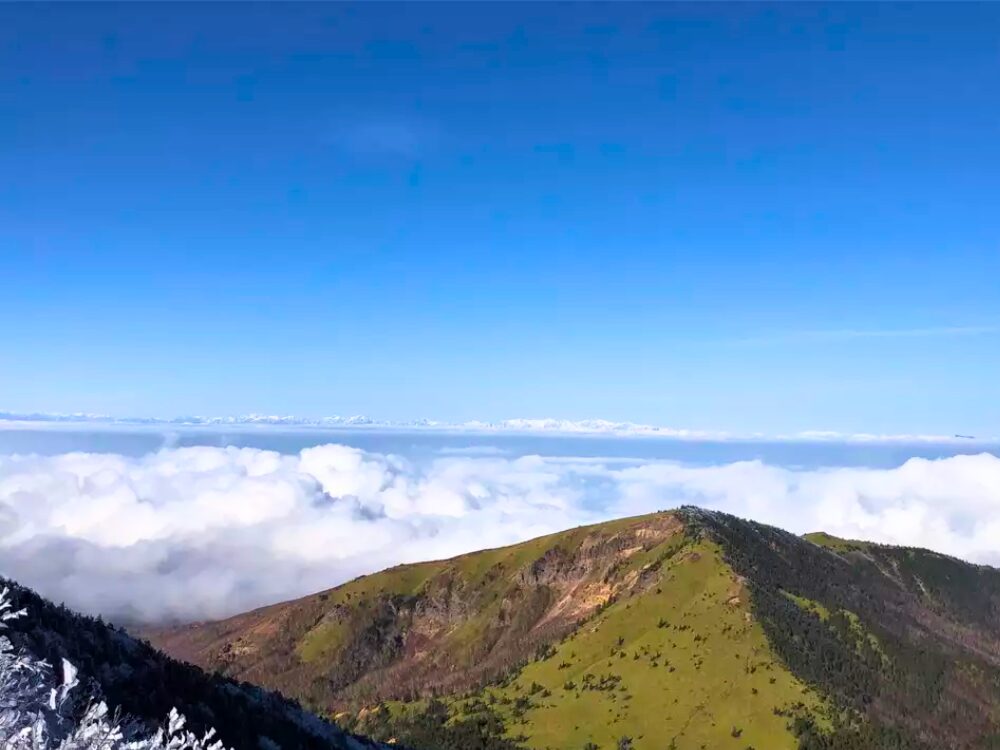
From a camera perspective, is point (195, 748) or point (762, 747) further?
point (762, 747)

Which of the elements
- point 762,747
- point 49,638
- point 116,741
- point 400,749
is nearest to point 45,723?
point 116,741

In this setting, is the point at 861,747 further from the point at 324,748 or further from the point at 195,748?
the point at 195,748

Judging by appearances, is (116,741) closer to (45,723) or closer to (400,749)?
(45,723)

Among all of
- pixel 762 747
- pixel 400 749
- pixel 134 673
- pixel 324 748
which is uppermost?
pixel 134 673

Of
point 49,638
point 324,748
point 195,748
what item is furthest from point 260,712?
point 195,748

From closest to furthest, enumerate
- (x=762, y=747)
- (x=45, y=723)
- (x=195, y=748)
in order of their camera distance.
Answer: (x=45, y=723), (x=195, y=748), (x=762, y=747)

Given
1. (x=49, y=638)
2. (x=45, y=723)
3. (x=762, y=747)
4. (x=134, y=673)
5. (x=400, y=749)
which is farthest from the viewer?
(x=762, y=747)

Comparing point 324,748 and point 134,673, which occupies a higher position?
point 134,673
